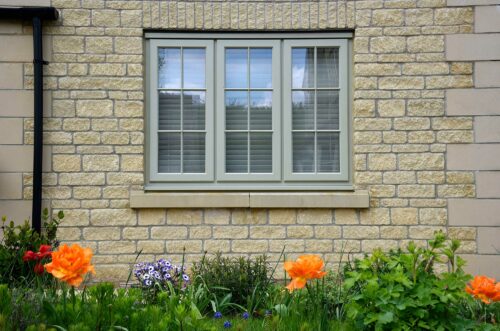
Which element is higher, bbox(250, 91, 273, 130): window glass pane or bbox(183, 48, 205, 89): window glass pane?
bbox(183, 48, 205, 89): window glass pane

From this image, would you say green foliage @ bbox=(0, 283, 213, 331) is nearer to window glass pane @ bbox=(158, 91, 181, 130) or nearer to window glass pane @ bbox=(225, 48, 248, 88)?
window glass pane @ bbox=(158, 91, 181, 130)

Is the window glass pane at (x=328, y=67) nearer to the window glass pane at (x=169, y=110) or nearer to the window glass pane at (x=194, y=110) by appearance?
the window glass pane at (x=194, y=110)

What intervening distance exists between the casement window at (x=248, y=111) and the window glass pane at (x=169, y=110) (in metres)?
0.01

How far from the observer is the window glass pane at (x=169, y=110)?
20.7 feet

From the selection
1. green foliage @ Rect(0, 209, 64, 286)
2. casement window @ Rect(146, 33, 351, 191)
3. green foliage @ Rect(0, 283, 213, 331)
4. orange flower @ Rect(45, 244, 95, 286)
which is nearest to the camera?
orange flower @ Rect(45, 244, 95, 286)

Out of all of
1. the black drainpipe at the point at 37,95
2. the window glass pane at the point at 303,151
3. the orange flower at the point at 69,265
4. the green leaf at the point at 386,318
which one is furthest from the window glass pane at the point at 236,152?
the orange flower at the point at 69,265

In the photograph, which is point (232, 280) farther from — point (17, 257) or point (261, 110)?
point (261, 110)

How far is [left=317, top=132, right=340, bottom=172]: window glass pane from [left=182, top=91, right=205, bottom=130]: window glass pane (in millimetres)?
1365

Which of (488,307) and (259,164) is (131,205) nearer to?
(259,164)

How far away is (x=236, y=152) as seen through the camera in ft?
20.7

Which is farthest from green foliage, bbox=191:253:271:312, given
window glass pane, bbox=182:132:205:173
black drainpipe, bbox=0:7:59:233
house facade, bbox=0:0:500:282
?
black drainpipe, bbox=0:7:59:233

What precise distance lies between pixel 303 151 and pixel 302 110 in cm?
47

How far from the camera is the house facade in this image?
6043 millimetres

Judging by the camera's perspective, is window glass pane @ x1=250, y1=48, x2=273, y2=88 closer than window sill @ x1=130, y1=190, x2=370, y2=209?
No
